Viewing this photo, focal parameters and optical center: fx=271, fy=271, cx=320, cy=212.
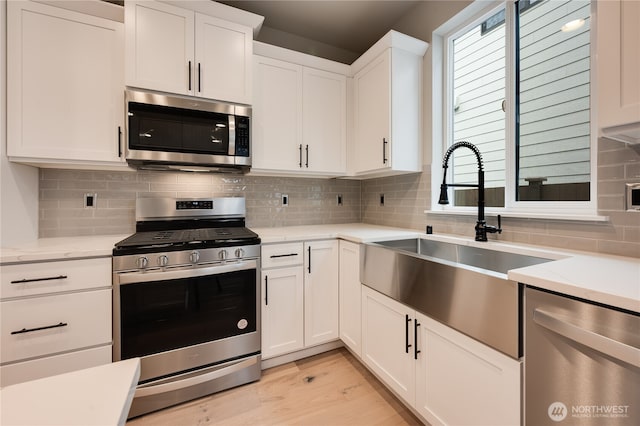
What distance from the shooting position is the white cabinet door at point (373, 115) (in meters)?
2.12

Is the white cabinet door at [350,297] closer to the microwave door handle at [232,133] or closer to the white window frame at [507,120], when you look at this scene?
the white window frame at [507,120]

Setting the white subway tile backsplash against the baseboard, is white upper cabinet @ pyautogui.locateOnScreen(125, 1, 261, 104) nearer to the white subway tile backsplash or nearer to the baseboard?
the white subway tile backsplash

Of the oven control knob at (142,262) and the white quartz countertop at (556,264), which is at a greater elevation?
the white quartz countertop at (556,264)

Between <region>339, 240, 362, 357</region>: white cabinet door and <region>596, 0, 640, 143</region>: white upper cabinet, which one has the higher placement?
<region>596, 0, 640, 143</region>: white upper cabinet

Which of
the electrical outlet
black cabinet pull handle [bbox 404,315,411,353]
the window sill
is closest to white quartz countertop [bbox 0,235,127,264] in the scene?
the electrical outlet

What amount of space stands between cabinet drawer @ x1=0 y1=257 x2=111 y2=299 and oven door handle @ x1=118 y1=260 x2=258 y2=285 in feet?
0.36

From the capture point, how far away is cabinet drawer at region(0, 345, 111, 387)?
4.37 feet

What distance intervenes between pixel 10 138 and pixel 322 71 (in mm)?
2142

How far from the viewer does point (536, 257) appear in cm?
136

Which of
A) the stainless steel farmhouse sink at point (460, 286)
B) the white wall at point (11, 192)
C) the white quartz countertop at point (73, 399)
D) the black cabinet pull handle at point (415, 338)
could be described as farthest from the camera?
the white wall at point (11, 192)

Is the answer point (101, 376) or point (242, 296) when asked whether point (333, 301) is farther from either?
point (101, 376)

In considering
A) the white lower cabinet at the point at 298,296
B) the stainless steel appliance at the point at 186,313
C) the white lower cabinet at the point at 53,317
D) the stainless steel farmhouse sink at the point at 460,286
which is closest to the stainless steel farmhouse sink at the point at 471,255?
the stainless steel farmhouse sink at the point at 460,286

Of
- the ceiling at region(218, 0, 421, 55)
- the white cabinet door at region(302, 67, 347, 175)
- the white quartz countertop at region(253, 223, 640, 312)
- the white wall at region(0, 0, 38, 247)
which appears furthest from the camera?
the white cabinet door at region(302, 67, 347, 175)
